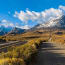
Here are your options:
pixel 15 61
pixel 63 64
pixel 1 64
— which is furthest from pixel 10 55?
pixel 63 64

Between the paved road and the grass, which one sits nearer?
the grass

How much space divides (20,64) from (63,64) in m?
7.66

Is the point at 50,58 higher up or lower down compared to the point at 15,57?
lower down

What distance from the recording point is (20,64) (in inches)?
525

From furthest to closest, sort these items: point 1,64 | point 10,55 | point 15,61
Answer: point 10,55 < point 15,61 < point 1,64

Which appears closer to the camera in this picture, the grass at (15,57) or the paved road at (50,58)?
the grass at (15,57)

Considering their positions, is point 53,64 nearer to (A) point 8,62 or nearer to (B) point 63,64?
(B) point 63,64

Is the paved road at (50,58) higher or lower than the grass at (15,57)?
lower

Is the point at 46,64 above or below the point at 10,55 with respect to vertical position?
below

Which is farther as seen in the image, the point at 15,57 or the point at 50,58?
the point at 50,58

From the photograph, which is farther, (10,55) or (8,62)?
(10,55)

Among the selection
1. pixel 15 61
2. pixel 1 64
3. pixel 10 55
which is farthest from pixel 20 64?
pixel 10 55

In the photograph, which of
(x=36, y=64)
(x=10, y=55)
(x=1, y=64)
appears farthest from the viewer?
(x=36, y=64)

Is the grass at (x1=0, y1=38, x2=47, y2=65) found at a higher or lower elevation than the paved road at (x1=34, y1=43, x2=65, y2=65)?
higher
